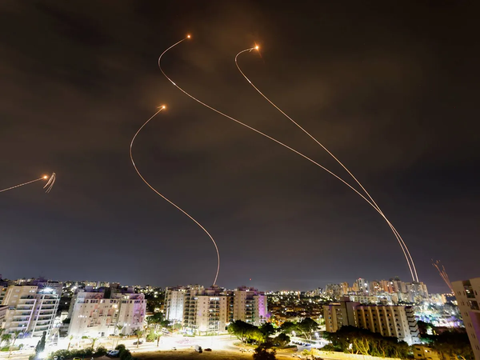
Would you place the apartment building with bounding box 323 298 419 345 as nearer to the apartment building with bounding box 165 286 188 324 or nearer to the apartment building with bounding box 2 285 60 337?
the apartment building with bounding box 165 286 188 324

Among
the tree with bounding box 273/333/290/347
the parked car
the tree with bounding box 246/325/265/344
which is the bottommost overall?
the parked car

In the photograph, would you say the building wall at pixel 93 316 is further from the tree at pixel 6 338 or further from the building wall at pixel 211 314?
the building wall at pixel 211 314

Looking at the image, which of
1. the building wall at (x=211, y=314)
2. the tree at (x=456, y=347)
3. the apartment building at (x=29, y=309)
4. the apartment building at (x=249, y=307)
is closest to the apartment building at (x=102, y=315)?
the apartment building at (x=29, y=309)

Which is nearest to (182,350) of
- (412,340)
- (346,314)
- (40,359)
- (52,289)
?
(40,359)

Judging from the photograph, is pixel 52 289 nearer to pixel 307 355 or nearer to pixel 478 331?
pixel 307 355

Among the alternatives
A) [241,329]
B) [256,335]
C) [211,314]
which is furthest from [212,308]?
[256,335]

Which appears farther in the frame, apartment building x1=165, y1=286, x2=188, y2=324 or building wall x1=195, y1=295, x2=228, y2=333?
apartment building x1=165, y1=286, x2=188, y2=324

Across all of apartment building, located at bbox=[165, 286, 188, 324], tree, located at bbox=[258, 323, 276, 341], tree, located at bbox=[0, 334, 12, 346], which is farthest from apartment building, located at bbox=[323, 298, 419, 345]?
tree, located at bbox=[0, 334, 12, 346]

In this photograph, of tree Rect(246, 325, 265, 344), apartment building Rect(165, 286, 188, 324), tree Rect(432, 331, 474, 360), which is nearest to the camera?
tree Rect(432, 331, 474, 360)

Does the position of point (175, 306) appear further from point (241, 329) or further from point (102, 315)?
point (241, 329)
